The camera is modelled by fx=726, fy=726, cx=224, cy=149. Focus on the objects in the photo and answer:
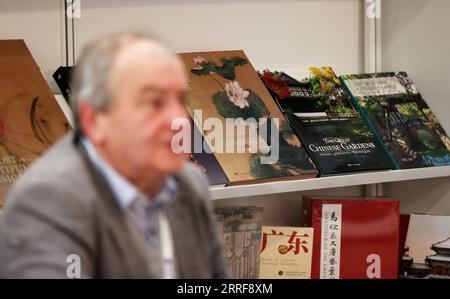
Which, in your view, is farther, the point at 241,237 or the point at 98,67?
the point at 241,237

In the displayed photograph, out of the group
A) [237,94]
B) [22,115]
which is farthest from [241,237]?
[22,115]

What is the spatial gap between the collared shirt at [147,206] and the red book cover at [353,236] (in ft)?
3.52

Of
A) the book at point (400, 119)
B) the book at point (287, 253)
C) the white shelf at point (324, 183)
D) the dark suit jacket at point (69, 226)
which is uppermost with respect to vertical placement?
the book at point (400, 119)

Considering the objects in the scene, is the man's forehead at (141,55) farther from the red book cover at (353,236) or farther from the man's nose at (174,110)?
the red book cover at (353,236)

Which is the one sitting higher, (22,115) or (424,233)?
(22,115)

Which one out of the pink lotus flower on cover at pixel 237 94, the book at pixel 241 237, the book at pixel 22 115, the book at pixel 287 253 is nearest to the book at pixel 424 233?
the book at pixel 287 253

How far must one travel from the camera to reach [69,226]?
557 millimetres

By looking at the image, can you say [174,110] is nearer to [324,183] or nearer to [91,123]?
[91,123]

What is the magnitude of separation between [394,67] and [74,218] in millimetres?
1490

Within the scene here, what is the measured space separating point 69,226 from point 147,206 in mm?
64

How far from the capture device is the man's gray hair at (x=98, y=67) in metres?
0.53

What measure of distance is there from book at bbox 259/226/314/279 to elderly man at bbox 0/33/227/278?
3.10ft

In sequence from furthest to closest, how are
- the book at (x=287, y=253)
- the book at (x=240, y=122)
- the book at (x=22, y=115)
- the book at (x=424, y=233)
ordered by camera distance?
1. the book at (x=424, y=233)
2. the book at (x=287, y=253)
3. the book at (x=240, y=122)
4. the book at (x=22, y=115)

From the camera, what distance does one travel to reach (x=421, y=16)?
71.8 inches
